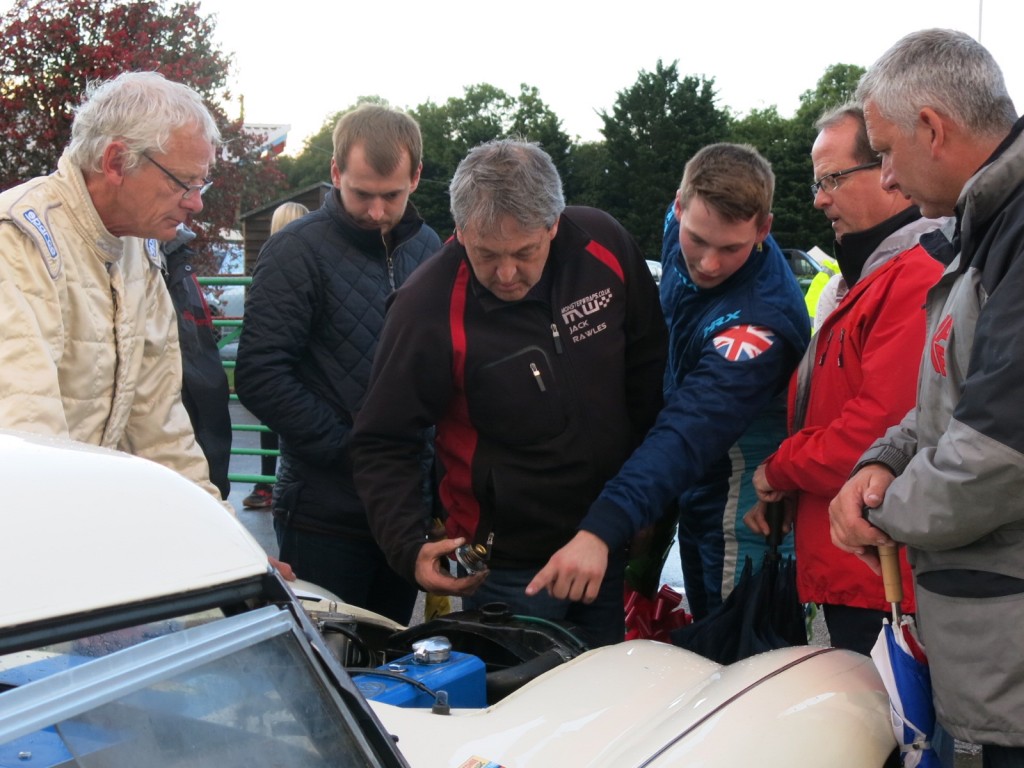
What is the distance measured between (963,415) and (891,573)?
44 cm

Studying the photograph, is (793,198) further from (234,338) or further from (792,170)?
(234,338)

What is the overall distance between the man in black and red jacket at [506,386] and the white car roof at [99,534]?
1435 mm

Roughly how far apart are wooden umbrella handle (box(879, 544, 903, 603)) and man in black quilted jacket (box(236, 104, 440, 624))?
1712mm

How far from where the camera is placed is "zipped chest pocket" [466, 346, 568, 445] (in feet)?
9.21

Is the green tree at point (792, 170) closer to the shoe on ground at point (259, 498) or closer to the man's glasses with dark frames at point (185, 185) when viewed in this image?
the shoe on ground at point (259, 498)

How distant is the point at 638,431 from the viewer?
3178mm

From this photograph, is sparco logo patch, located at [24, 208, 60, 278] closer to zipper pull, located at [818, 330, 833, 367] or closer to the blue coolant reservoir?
the blue coolant reservoir

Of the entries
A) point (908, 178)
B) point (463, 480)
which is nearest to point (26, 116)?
point (463, 480)

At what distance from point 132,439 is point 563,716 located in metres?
1.49

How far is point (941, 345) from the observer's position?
2090mm

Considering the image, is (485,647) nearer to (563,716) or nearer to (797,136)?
(563,716)

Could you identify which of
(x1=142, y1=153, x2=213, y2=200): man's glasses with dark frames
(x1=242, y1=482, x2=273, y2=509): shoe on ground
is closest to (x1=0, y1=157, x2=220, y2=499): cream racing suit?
(x1=142, y1=153, x2=213, y2=200): man's glasses with dark frames

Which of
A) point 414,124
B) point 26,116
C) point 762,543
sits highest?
point 26,116

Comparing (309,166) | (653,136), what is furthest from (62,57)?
(309,166)
